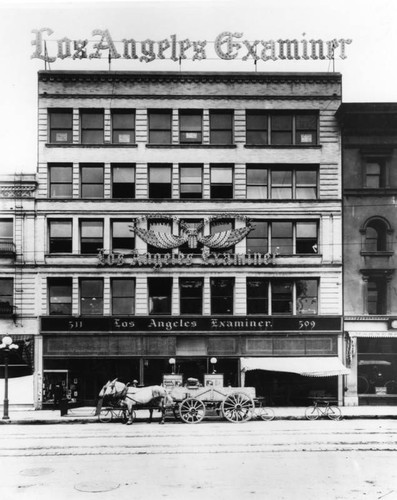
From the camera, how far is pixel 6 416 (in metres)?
25.3

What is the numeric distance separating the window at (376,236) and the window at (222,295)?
7290mm

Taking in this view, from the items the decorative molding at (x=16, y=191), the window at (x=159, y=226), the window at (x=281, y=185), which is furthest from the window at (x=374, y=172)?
the decorative molding at (x=16, y=191)

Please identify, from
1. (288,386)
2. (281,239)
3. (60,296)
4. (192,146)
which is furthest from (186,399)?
(192,146)

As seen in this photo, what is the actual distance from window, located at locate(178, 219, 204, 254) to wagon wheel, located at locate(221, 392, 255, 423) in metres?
9.78

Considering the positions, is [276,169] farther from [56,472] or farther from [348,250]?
[56,472]

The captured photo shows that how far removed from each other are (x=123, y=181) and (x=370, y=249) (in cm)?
1330

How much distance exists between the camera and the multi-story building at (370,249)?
29984 millimetres

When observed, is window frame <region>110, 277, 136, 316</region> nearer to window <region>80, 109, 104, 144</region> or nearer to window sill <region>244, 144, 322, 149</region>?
window <region>80, 109, 104, 144</region>

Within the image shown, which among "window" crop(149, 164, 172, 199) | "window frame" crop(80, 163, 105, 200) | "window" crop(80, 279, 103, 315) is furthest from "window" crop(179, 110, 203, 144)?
"window" crop(80, 279, 103, 315)

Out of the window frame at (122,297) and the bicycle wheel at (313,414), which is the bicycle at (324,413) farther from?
the window frame at (122,297)

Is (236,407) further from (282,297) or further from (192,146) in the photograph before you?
(192,146)

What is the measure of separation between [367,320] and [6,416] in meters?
17.7

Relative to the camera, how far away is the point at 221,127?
104 ft

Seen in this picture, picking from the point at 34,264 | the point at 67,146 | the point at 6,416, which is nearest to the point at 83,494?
the point at 6,416
